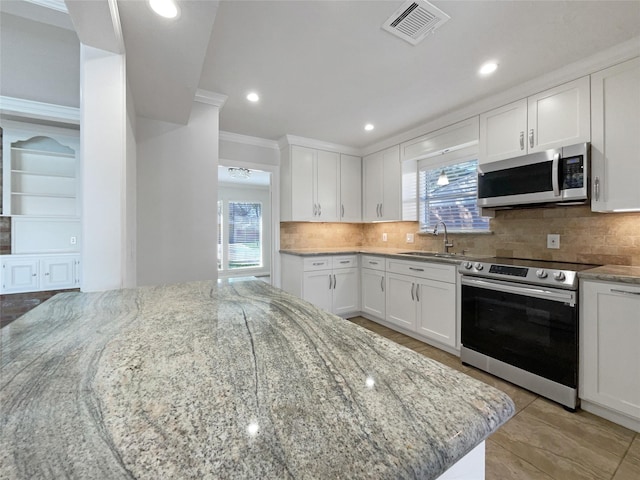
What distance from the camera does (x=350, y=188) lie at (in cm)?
411

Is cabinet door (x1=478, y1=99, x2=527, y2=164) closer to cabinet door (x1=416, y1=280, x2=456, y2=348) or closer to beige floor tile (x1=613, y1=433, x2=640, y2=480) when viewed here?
cabinet door (x1=416, y1=280, x2=456, y2=348)

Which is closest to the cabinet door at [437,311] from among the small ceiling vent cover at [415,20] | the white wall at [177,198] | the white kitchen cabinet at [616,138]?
the white kitchen cabinet at [616,138]

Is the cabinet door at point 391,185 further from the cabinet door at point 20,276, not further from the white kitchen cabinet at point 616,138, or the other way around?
the cabinet door at point 20,276

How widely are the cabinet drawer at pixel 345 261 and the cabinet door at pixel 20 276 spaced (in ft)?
11.7

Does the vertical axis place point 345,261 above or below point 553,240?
below

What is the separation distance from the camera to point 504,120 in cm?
249

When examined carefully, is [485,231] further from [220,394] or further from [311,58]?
[220,394]

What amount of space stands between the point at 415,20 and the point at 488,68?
0.88m

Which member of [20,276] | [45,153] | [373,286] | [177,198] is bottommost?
[373,286]

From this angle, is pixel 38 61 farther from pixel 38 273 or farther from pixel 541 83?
pixel 541 83

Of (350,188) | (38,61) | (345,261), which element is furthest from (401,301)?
(38,61)

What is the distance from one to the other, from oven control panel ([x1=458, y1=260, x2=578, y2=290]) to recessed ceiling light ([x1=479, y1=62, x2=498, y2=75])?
152 centimetres

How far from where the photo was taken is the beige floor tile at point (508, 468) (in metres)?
1.35

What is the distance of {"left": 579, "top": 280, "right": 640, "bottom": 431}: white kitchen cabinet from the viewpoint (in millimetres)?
1588
